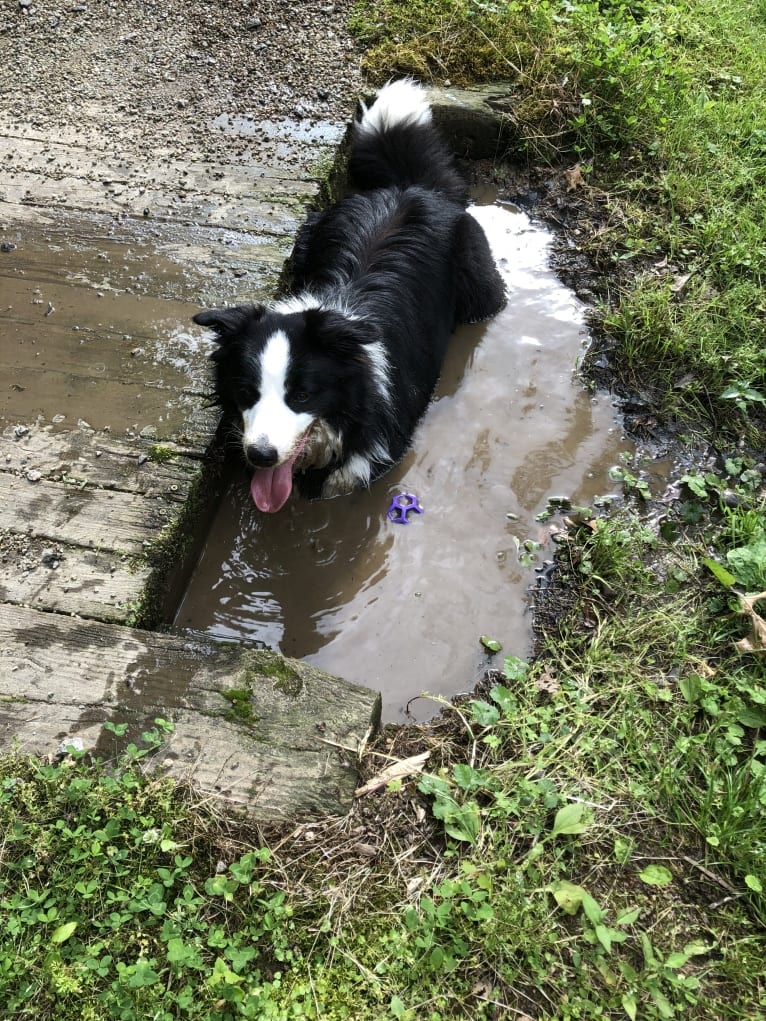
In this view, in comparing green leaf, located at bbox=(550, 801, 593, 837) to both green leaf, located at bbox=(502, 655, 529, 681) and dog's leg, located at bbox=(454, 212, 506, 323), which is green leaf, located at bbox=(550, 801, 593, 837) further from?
dog's leg, located at bbox=(454, 212, 506, 323)

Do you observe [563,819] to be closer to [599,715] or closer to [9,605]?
[599,715]

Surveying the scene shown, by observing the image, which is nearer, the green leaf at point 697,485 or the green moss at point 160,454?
the green moss at point 160,454

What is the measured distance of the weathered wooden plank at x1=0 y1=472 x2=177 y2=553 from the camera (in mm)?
2486

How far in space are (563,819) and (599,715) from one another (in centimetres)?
42

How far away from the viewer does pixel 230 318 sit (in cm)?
259

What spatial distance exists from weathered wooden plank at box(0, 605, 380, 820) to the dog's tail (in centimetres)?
276

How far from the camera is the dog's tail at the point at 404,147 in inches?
148

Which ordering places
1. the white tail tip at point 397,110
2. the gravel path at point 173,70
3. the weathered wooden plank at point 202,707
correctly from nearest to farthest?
the weathered wooden plank at point 202,707 < the white tail tip at point 397,110 < the gravel path at point 173,70

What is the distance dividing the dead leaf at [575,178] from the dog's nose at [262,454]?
112 inches

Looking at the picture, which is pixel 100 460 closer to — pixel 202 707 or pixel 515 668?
pixel 202 707

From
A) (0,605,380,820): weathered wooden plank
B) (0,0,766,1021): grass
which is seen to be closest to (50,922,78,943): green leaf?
(0,0,766,1021): grass

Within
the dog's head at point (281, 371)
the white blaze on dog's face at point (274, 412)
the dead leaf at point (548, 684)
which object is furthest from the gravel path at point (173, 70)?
the dead leaf at point (548, 684)

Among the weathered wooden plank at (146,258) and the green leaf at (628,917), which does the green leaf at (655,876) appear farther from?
the weathered wooden plank at (146,258)

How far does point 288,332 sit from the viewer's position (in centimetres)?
258
